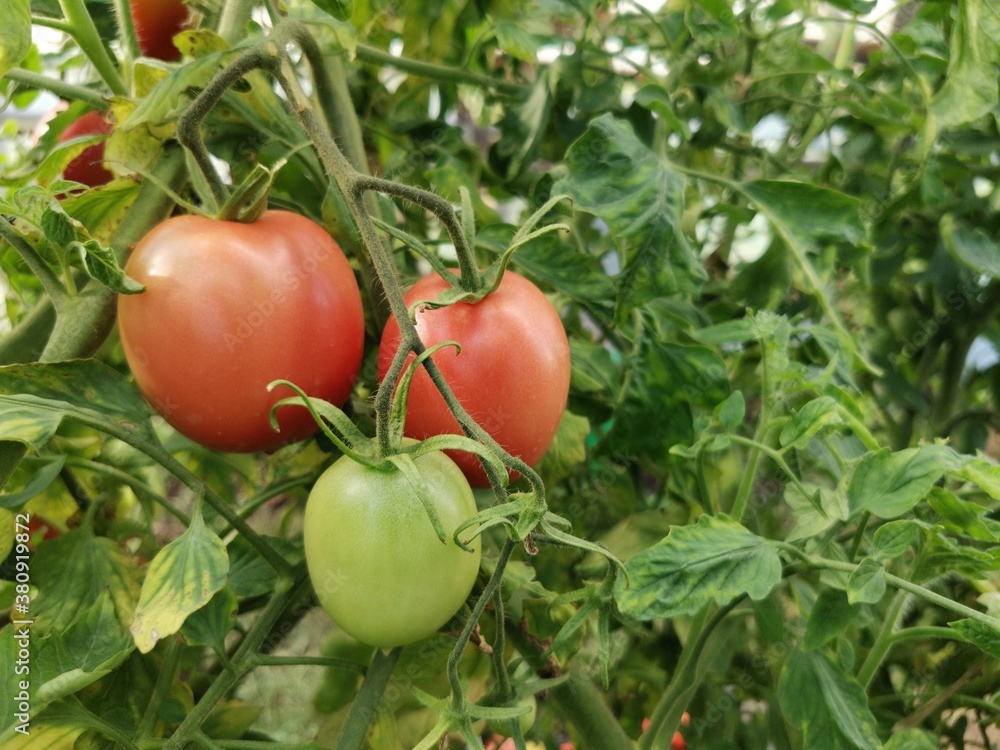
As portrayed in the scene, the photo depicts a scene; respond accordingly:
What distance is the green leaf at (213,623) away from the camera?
41 cm

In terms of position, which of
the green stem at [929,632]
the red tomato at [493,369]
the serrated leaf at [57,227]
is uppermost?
the serrated leaf at [57,227]

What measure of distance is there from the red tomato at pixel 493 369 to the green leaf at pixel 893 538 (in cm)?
17

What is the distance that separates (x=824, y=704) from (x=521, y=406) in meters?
0.23

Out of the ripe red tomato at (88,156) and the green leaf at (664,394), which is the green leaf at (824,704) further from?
the ripe red tomato at (88,156)

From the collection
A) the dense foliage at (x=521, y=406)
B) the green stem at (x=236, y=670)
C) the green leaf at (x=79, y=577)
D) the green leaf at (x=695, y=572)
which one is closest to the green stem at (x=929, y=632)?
the dense foliage at (x=521, y=406)

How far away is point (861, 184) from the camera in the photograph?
0.80 metres

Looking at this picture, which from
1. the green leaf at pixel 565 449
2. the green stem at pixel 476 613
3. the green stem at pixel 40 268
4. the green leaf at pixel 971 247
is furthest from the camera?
the green leaf at pixel 971 247

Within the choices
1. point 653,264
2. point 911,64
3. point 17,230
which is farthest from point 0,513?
point 911,64

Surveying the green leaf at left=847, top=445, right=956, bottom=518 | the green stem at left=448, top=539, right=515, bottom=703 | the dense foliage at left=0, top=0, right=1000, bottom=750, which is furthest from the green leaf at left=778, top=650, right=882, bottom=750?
the green stem at left=448, top=539, right=515, bottom=703

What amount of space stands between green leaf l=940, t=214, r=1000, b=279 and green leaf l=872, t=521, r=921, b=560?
43 cm

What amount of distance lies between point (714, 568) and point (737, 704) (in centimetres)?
35

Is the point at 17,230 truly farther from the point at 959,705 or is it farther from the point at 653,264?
the point at 959,705

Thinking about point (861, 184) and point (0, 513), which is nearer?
point (0, 513)

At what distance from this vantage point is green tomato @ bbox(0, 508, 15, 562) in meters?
0.43
